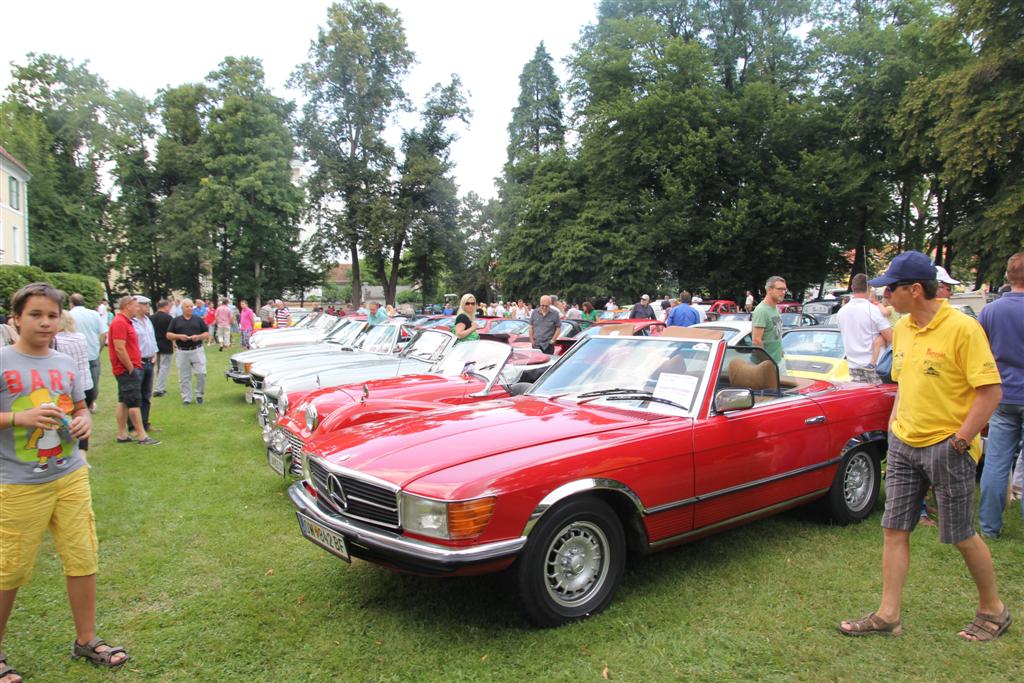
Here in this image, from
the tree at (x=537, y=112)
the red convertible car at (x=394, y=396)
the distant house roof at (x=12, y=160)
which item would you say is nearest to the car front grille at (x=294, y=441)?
the red convertible car at (x=394, y=396)

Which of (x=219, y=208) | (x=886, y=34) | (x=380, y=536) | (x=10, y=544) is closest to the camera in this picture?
(x=10, y=544)

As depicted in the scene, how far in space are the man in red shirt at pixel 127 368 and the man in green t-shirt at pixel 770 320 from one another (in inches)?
293

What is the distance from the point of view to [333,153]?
4066 cm

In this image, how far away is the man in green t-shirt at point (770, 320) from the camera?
6.70 meters

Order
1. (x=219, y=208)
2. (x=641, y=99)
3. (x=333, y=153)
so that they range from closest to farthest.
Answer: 1. (x=641, y=99)
2. (x=219, y=208)
3. (x=333, y=153)

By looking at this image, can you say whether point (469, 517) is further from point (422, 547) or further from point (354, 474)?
point (354, 474)

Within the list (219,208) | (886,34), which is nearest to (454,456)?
(886,34)

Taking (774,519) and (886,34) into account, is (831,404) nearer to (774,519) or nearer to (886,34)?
(774,519)

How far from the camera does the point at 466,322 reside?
28.5 ft

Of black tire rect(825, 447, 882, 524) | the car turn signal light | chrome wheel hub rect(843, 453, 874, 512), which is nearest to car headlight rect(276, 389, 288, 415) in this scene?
the car turn signal light

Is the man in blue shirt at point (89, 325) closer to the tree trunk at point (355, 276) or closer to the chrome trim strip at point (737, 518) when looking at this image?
the chrome trim strip at point (737, 518)

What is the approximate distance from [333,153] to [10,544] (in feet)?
133

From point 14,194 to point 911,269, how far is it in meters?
43.6

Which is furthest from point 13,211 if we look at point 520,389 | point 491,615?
point 491,615
